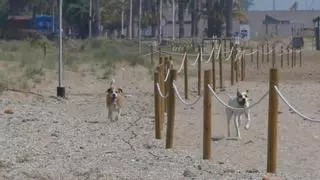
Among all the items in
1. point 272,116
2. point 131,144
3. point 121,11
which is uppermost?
point 121,11

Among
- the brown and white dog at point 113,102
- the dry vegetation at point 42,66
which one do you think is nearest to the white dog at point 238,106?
the brown and white dog at point 113,102

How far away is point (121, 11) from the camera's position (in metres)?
107

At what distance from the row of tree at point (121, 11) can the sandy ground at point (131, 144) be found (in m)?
52.9

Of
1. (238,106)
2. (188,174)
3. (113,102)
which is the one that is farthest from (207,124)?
(113,102)

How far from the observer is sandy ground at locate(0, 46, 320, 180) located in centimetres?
1134

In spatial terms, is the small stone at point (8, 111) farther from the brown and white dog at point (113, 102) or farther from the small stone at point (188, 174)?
the small stone at point (188, 174)

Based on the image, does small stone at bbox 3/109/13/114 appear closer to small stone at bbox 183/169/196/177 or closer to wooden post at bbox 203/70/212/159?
wooden post at bbox 203/70/212/159

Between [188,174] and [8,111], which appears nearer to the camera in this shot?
[188,174]

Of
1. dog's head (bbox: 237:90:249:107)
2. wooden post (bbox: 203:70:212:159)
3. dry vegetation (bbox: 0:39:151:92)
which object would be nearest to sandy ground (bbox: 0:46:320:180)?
wooden post (bbox: 203:70:212:159)

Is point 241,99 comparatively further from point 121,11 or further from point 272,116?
point 121,11

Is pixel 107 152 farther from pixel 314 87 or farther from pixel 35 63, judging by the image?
pixel 35 63

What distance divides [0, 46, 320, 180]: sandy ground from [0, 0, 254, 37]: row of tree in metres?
52.9

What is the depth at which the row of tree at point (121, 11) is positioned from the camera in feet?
294

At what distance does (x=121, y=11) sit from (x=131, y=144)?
93.0 meters
